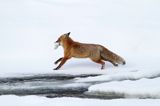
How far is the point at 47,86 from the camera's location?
1080cm

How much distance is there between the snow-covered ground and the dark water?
0.21 metres

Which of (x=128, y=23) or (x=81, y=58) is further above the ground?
(x=128, y=23)

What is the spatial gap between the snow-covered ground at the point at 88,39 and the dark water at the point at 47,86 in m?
0.21

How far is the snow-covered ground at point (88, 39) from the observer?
9.91 metres

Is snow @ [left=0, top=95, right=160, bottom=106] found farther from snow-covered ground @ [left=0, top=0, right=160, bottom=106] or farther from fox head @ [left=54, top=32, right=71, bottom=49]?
fox head @ [left=54, top=32, right=71, bottom=49]

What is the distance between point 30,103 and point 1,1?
29.8 feet

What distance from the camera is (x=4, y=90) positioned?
34.4 ft

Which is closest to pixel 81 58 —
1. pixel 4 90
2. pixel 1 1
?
pixel 4 90

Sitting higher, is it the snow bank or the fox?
the fox

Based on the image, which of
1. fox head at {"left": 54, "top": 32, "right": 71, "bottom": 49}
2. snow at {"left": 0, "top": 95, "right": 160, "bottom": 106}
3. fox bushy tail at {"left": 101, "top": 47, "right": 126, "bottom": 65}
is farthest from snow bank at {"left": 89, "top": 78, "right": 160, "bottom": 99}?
fox head at {"left": 54, "top": 32, "right": 71, "bottom": 49}

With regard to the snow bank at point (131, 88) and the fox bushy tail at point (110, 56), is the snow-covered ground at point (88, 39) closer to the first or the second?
the snow bank at point (131, 88)

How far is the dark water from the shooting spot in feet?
33.2

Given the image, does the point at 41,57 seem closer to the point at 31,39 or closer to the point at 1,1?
the point at 31,39

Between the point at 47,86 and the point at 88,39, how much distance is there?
3.57 m
